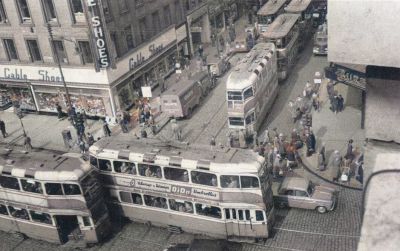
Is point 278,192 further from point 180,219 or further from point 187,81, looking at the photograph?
point 187,81

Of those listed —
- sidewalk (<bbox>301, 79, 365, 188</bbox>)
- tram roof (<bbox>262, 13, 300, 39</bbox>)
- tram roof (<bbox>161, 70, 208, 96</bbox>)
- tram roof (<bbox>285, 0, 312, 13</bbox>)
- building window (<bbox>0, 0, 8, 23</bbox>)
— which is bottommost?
sidewalk (<bbox>301, 79, 365, 188</bbox>)

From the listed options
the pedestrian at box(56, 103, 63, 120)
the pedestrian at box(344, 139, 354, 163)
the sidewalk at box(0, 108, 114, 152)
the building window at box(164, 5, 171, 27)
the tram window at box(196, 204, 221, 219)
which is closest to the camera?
the tram window at box(196, 204, 221, 219)

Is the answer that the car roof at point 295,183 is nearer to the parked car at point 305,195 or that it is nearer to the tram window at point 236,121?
the parked car at point 305,195

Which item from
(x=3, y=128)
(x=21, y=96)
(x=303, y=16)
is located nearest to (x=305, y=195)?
(x=3, y=128)

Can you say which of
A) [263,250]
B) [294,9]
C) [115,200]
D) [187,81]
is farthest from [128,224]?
[294,9]

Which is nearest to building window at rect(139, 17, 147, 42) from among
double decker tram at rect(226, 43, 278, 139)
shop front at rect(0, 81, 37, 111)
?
double decker tram at rect(226, 43, 278, 139)

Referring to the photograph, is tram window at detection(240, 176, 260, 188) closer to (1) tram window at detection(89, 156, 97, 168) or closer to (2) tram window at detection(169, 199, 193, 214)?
(2) tram window at detection(169, 199, 193, 214)
